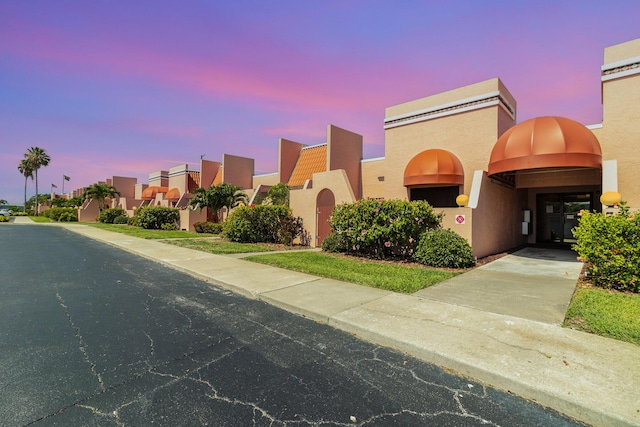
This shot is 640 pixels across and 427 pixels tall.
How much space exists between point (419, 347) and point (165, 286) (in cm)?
643

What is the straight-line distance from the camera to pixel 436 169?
14.8 m

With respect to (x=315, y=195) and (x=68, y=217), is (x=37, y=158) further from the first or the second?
(x=315, y=195)

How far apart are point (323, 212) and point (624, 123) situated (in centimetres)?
1313

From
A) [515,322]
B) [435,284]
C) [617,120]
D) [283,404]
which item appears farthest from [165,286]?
[617,120]

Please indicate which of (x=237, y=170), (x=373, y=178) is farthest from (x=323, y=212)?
(x=237, y=170)

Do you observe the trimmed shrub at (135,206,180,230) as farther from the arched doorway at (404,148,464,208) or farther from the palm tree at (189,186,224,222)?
the arched doorway at (404,148,464,208)

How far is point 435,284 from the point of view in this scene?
784 centimetres

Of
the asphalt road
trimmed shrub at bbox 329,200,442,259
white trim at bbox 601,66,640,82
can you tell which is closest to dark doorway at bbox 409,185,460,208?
trimmed shrub at bbox 329,200,442,259

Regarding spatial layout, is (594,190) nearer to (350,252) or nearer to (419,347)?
(350,252)

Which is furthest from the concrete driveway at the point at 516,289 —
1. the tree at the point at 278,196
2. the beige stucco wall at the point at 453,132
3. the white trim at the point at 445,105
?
the tree at the point at 278,196

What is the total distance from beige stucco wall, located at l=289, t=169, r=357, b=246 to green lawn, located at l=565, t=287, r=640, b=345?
928 centimetres

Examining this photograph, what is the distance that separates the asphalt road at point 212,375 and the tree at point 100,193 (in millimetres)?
49623

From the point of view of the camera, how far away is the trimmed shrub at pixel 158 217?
2923 cm

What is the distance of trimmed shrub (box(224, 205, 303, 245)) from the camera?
57.4 feet
